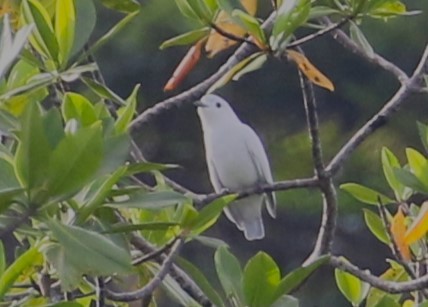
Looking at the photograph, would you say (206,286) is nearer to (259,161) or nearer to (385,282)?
(385,282)

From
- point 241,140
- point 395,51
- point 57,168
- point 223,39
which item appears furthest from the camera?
point 395,51

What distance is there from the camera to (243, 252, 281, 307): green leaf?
53.4 inches

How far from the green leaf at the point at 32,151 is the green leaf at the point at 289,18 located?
17.8 inches

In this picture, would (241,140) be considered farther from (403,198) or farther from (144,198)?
(144,198)

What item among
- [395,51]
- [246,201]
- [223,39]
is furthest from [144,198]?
[395,51]

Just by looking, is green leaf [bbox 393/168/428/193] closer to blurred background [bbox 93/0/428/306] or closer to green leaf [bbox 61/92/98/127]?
green leaf [bbox 61/92/98/127]

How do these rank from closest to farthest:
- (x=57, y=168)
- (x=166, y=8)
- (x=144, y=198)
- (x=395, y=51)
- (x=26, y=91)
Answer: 1. (x=57, y=168)
2. (x=144, y=198)
3. (x=26, y=91)
4. (x=166, y=8)
5. (x=395, y=51)

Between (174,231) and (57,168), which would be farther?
(174,231)

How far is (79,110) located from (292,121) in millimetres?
7555

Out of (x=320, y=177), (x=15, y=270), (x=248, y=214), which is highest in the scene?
(x=15, y=270)

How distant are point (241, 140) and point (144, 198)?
9.33 feet

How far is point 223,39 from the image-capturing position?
5.54 feet

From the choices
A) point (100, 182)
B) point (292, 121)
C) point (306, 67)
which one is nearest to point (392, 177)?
point (306, 67)

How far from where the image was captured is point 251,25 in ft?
4.96
